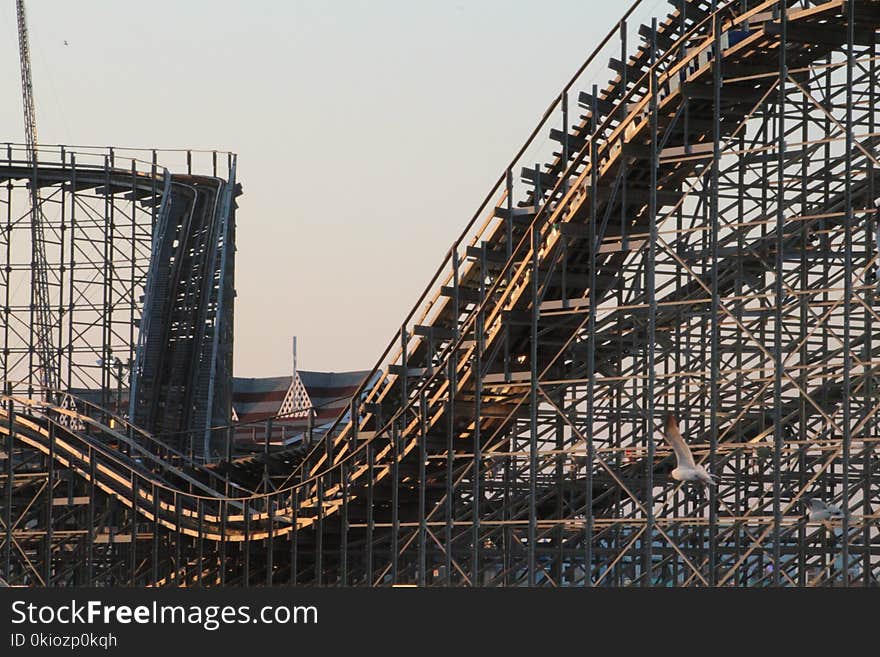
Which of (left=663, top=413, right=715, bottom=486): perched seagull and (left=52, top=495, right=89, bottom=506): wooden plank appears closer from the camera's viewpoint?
(left=663, top=413, right=715, bottom=486): perched seagull

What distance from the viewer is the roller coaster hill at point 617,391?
30.3 metres

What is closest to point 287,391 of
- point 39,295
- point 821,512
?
point 39,295

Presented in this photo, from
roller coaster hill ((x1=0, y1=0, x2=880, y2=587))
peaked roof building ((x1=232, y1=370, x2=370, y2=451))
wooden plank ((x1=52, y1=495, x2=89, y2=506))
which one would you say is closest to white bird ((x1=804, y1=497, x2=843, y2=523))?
roller coaster hill ((x1=0, y1=0, x2=880, y2=587))

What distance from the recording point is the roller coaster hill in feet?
99.5

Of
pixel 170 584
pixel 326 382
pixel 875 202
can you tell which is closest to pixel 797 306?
pixel 875 202

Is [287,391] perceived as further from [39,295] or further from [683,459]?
[683,459]

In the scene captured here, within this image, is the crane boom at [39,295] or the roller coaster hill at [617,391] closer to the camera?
the roller coaster hill at [617,391]

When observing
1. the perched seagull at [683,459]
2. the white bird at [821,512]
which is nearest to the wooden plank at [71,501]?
the perched seagull at [683,459]

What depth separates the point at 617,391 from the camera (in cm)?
3422

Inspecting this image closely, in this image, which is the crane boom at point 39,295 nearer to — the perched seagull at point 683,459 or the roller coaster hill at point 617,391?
the roller coaster hill at point 617,391

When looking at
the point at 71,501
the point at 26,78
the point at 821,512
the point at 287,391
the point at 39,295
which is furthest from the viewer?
the point at 287,391

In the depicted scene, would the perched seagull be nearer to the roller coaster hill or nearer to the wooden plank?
the roller coaster hill

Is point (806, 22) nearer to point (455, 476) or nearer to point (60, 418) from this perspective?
point (455, 476)

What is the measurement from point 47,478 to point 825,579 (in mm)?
14437
